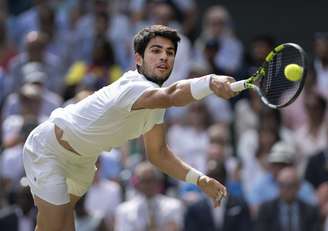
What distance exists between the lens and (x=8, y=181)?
1310 centimetres

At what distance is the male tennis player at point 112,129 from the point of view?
8148 millimetres

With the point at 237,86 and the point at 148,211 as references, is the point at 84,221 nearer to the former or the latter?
the point at 148,211

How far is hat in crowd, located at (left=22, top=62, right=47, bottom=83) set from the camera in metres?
14.1

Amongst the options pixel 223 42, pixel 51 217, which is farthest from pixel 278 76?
pixel 223 42

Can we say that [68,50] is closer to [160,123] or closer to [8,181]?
[8,181]

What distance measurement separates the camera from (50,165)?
902cm

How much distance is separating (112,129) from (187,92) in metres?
0.86

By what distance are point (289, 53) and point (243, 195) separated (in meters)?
4.33

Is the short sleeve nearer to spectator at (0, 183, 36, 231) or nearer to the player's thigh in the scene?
the player's thigh

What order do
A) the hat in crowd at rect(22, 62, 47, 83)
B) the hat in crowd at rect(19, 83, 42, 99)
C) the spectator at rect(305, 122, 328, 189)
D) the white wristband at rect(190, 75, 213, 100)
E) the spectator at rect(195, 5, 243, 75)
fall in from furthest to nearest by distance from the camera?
the spectator at rect(195, 5, 243, 75), the hat in crowd at rect(22, 62, 47, 83), the hat in crowd at rect(19, 83, 42, 99), the spectator at rect(305, 122, 328, 189), the white wristband at rect(190, 75, 213, 100)

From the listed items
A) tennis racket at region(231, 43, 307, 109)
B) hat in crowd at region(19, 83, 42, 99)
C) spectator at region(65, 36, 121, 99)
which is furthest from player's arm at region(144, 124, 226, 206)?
spectator at region(65, 36, 121, 99)

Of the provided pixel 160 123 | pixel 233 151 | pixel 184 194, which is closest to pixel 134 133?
pixel 160 123

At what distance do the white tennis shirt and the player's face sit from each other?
76mm

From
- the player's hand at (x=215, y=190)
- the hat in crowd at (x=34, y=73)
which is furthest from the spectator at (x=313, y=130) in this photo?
the player's hand at (x=215, y=190)
